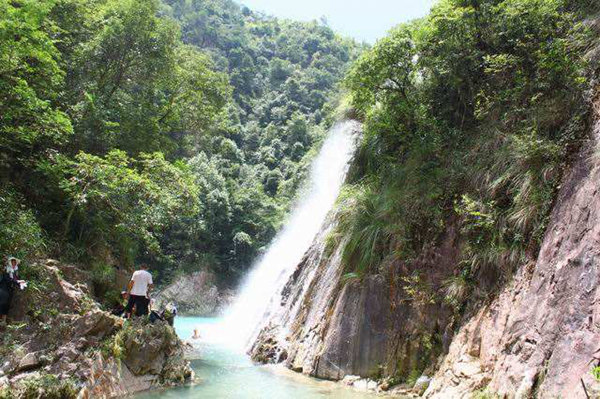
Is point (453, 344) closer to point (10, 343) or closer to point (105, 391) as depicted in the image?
point (105, 391)

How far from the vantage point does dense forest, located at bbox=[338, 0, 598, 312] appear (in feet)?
27.4

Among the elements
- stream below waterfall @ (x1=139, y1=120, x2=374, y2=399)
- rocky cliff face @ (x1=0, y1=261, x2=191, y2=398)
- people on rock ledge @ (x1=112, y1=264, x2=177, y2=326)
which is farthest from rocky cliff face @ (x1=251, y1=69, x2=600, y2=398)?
people on rock ledge @ (x1=112, y1=264, x2=177, y2=326)

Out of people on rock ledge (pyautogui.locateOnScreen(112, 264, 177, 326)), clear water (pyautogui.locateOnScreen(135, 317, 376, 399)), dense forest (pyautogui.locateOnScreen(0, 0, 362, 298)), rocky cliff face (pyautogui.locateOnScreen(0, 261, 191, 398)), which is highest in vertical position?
dense forest (pyautogui.locateOnScreen(0, 0, 362, 298))

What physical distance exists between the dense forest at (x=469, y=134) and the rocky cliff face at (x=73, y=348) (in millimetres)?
4676

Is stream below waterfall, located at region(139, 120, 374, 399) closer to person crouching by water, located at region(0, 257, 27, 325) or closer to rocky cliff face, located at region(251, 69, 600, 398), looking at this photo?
rocky cliff face, located at region(251, 69, 600, 398)

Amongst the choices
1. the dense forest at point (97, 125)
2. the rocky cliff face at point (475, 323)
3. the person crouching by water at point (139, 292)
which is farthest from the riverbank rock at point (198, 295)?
the person crouching by water at point (139, 292)

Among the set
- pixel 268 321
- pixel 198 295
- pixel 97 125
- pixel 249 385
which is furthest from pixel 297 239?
pixel 198 295

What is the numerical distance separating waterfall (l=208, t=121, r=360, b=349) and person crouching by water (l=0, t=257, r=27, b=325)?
8700 millimetres

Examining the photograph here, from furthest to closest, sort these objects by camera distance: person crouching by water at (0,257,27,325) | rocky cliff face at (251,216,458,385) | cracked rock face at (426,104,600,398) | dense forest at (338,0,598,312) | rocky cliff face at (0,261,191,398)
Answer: rocky cliff face at (251,216,458,385)
dense forest at (338,0,598,312)
person crouching by water at (0,257,27,325)
rocky cliff face at (0,261,191,398)
cracked rock face at (426,104,600,398)

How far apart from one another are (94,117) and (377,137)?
26.8ft

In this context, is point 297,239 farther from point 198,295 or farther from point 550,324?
point 198,295

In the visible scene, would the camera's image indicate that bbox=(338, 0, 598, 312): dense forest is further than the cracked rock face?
Yes

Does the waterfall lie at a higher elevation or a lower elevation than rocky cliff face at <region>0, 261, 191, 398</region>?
higher

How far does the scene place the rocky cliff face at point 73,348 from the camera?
7043mm
